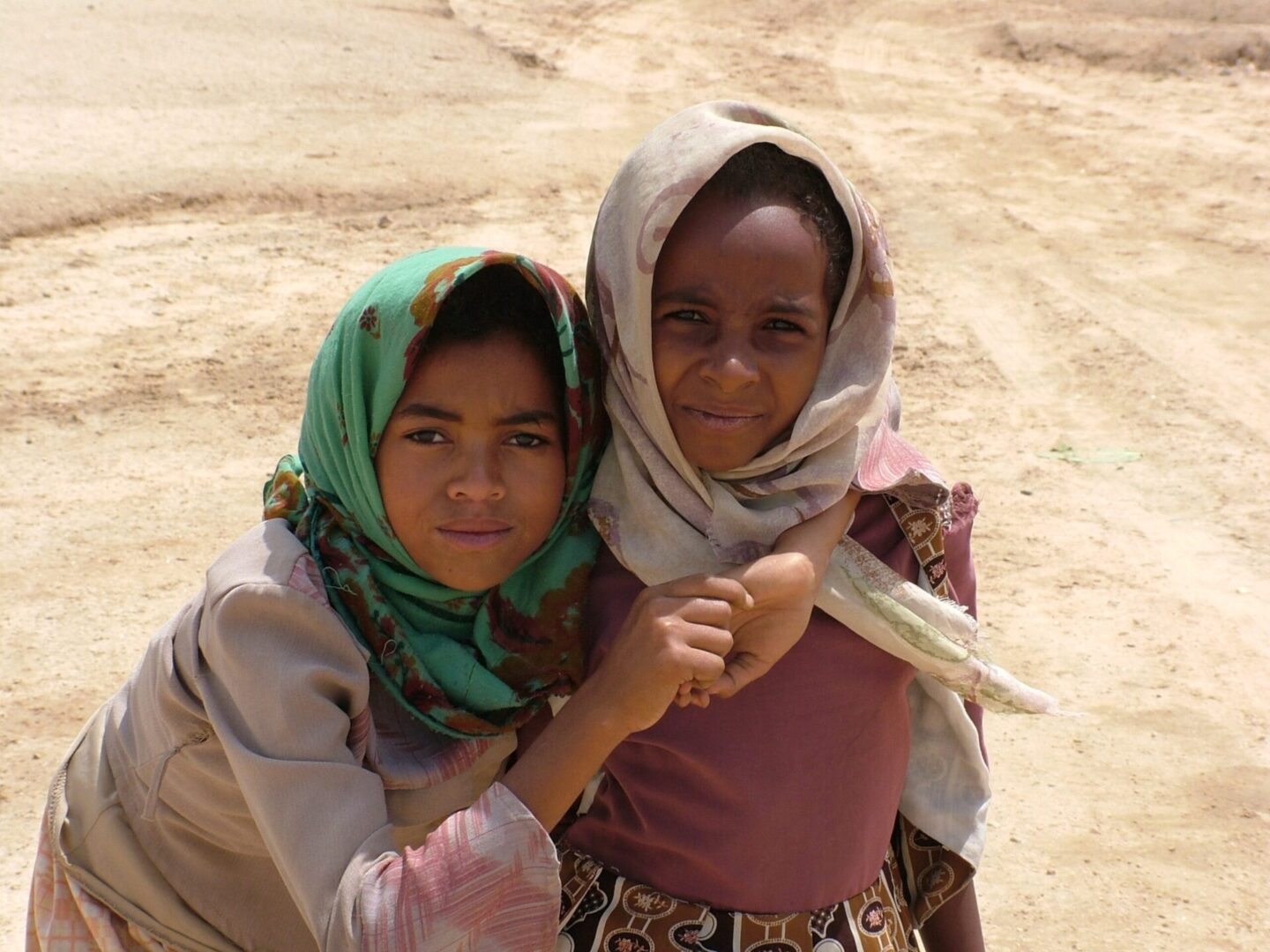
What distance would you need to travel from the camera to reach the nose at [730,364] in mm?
2014

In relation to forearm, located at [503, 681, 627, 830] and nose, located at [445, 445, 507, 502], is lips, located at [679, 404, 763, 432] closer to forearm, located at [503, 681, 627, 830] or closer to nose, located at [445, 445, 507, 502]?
nose, located at [445, 445, 507, 502]

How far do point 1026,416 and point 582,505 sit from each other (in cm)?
429

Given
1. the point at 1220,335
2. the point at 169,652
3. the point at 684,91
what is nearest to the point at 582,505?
the point at 169,652

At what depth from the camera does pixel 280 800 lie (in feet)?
6.02

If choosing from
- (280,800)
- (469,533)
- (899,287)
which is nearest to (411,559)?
(469,533)

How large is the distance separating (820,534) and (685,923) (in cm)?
63

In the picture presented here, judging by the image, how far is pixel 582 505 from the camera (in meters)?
2.24

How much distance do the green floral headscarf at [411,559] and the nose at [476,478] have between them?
0.42ft

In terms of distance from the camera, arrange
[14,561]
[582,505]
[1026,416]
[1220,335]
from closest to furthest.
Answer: [582,505], [14,561], [1026,416], [1220,335]

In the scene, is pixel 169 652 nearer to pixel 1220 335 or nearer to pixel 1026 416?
pixel 1026 416

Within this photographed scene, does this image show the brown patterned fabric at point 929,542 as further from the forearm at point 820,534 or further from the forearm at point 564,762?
the forearm at point 564,762

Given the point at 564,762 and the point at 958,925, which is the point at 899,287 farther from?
the point at 564,762

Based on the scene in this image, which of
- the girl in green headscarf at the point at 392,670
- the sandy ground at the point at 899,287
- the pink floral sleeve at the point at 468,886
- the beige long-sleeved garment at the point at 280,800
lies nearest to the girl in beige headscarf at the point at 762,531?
the girl in green headscarf at the point at 392,670

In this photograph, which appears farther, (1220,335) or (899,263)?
(899,263)
